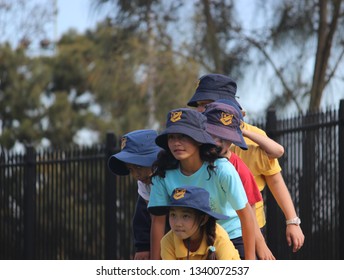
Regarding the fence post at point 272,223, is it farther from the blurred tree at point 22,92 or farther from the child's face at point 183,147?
the blurred tree at point 22,92

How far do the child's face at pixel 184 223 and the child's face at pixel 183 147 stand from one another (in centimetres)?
29

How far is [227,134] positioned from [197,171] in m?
0.29

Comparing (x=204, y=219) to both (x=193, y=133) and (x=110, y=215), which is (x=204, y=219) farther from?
(x=110, y=215)

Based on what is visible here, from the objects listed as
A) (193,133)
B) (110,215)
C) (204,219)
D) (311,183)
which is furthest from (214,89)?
(110,215)

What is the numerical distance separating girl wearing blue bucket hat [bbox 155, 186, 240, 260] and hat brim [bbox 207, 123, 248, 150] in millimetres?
420

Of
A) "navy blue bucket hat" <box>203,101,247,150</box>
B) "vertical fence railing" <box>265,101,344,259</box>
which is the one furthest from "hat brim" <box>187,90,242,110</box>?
"vertical fence railing" <box>265,101,344,259</box>

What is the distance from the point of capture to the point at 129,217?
41.5 ft

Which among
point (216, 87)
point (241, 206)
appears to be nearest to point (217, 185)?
point (241, 206)

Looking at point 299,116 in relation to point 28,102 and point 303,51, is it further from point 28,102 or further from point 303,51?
point 28,102

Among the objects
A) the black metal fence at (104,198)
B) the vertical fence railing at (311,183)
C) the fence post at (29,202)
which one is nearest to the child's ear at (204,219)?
the black metal fence at (104,198)

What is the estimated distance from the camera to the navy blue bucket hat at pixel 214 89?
6.87 m

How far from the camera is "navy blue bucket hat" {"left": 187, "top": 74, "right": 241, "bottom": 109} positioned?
6.87m

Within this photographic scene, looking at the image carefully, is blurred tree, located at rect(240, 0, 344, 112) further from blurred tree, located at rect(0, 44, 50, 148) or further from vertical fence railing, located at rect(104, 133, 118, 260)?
blurred tree, located at rect(0, 44, 50, 148)
